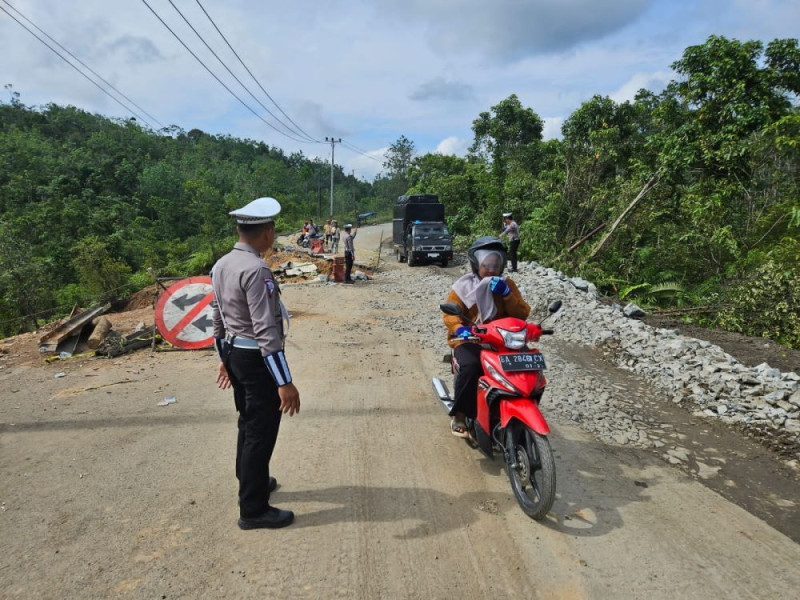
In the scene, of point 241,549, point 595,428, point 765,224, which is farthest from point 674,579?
point 765,224

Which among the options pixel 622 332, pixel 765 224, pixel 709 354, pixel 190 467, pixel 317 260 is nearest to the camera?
pixel 190 467

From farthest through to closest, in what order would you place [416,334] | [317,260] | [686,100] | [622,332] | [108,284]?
[108,284] → [317,260] → [686,100] → [416,334] → [622,332]

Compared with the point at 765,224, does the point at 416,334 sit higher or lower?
lower

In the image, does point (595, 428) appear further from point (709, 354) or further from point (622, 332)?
point (622, 332)

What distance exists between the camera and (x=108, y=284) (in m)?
20.9

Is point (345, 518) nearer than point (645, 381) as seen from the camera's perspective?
Yes

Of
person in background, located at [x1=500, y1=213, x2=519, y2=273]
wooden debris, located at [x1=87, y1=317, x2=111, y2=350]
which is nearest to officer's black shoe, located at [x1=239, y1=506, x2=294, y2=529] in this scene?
wooden debris, located at [x1=87, y1=317, x2=111, y2=350]

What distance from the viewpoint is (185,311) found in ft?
18.1

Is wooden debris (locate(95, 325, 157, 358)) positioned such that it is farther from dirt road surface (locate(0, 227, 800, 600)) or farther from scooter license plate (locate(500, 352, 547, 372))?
scooter license plate (locate(500, 352, 547, 372))

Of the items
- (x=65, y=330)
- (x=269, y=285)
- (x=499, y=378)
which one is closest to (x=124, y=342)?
(x=65, y=330)

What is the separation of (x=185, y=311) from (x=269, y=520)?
3449 mm

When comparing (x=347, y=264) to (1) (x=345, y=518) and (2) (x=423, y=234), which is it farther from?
(1) (x=345, y=518)

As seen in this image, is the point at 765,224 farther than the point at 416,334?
Yes

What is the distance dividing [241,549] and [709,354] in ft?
19.1
